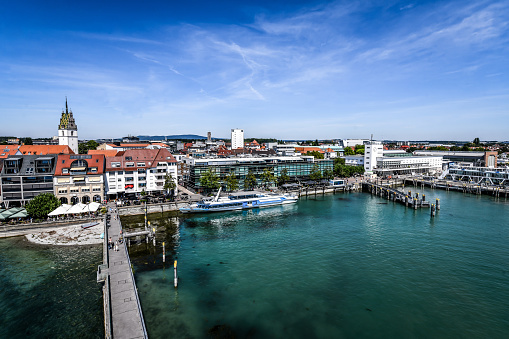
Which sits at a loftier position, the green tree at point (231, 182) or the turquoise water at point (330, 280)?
the green tree at point (231, 182)

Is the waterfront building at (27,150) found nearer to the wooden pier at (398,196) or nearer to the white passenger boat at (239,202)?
the white passenger boat at (239,202)

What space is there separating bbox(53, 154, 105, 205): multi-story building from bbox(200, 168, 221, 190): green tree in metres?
23.5

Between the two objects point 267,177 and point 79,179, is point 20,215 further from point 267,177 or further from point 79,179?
point 267,177

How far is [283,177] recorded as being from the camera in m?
89.9

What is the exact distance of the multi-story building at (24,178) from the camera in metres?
54.2

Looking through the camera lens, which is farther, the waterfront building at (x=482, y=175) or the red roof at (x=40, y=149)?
the waterfront building at (x=482, y=175)

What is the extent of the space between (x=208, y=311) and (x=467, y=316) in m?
23.3

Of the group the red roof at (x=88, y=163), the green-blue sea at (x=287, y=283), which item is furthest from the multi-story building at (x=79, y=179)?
the green-blue sea at (x=287, y=283)

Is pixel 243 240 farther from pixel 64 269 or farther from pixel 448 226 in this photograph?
pixel 448 226

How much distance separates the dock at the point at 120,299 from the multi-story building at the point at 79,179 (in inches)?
1134

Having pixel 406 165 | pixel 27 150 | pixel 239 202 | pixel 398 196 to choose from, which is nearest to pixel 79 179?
pixel 27 150

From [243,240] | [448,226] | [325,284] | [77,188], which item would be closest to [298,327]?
[325,284]

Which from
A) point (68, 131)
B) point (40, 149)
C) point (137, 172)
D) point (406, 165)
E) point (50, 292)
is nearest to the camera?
point (50, 292)

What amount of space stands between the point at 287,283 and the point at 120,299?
1650 cm
